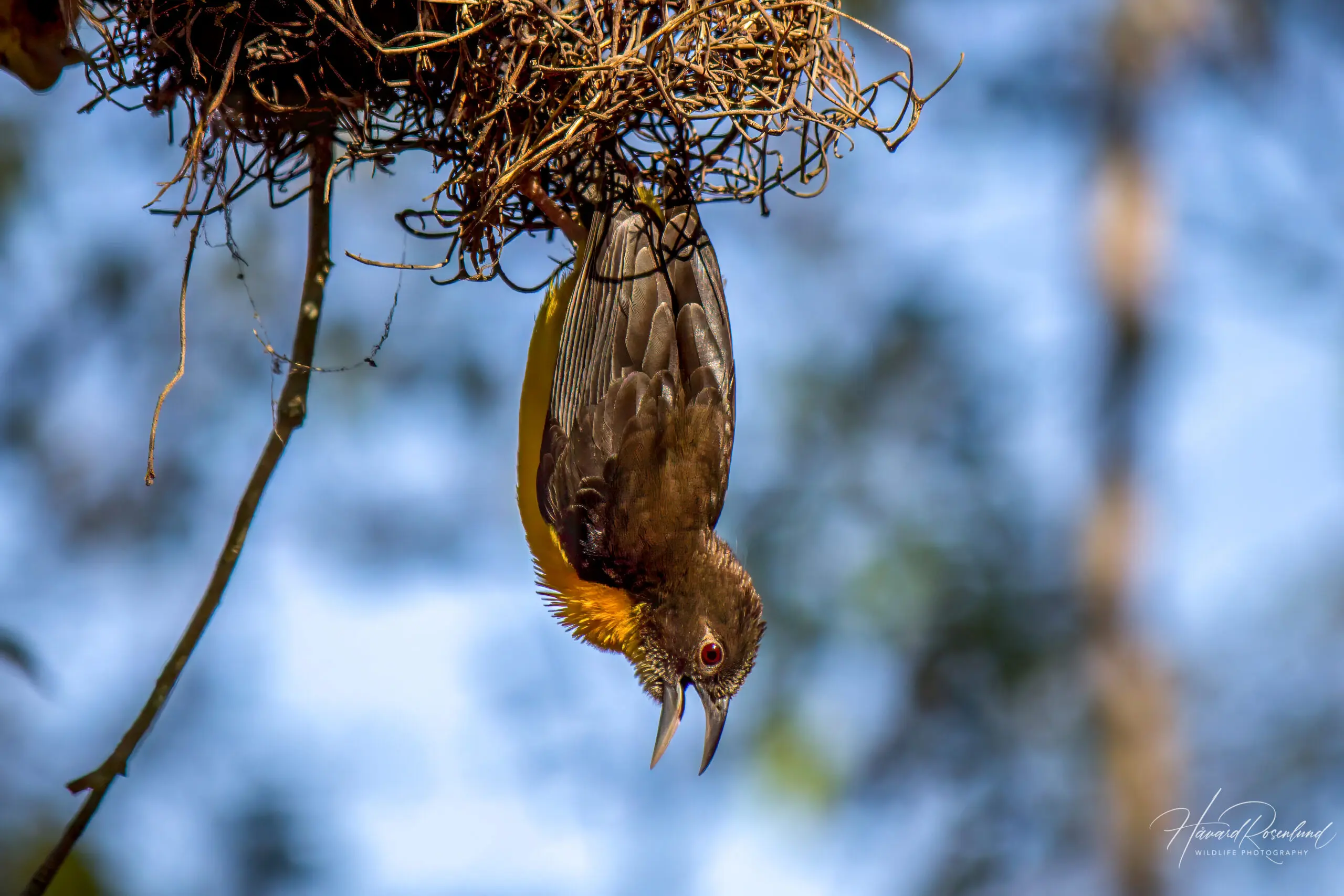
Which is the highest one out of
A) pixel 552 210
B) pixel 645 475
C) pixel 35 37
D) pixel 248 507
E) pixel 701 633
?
pixel 552 210

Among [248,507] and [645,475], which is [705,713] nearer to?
[645,475]

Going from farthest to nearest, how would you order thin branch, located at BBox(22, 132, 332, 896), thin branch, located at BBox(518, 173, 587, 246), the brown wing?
the brown wing < thin branch, located at BBox(518, 173, 587, 246) < thin branch, located at BBox(22, 132, 332, 896)

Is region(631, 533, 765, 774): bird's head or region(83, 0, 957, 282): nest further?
region(631, 533, 765, 774): bird's head

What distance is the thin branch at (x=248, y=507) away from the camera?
2094 millimetres

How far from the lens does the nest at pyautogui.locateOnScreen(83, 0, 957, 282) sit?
8.14 feet

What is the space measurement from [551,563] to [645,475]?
18.9 inches

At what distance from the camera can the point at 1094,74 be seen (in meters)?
9.07

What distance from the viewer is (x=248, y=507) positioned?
2533mm

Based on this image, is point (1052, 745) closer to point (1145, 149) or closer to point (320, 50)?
point (1145, 149)

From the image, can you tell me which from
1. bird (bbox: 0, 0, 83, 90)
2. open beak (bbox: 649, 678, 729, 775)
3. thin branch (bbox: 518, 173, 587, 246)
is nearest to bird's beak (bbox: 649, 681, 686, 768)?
open beak (bbox: 649, 678, 729, 775)

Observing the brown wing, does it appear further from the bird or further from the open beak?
the bird

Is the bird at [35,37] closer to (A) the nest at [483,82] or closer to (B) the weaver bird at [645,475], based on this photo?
(A) the nest at [483,82]

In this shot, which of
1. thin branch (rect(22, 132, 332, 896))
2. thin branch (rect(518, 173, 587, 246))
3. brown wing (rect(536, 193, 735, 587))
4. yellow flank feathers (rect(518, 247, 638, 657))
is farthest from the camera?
yellow flank feathers (rect(518, 247, 638, 657))

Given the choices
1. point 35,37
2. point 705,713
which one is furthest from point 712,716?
point 35,37
